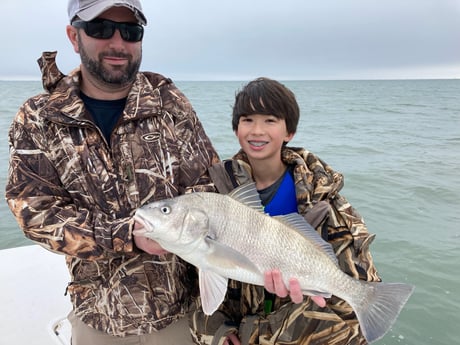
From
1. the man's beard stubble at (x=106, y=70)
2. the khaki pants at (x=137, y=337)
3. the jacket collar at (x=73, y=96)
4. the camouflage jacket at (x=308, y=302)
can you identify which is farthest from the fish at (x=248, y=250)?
the man's beard stubble at (x=106, y=70)

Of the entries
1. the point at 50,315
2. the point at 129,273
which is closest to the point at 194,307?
the point at 129,273

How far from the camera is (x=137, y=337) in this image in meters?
2.74

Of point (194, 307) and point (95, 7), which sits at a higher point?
point (95, 7)

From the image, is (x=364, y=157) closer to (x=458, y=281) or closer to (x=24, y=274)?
(x=458, y=281)

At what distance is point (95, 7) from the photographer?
2578 millimetres

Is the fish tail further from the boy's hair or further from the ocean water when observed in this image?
the ocean water

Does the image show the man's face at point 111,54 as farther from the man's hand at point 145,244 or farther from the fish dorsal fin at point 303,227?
the fish dorsal fin at point 303,227

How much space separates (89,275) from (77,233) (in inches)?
16.6

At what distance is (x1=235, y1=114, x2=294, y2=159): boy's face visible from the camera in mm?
3187

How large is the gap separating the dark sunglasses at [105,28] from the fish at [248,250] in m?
1.13

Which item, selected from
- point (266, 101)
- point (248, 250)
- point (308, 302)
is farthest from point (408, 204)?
point (248, 250)

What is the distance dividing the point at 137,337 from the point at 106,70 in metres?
1.74

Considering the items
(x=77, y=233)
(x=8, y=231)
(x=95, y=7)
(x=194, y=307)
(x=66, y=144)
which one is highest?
(x=95, y=7)

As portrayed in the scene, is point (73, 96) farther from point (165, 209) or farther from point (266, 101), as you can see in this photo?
point (266, 101)
